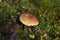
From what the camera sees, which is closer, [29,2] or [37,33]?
[37,33]

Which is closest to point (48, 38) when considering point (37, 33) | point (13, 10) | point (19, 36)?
point (37, 33)

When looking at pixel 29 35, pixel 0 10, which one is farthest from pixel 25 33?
pixel 0 10

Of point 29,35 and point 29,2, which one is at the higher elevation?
point 29,2

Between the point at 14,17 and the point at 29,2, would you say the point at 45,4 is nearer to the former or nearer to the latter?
the point at 29,2

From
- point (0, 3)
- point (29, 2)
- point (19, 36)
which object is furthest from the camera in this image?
point (29, 2)

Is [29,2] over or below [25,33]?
over

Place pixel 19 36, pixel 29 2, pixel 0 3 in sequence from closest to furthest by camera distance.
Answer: pixel 19 36 < pixel 0 3 < pixel 29 2

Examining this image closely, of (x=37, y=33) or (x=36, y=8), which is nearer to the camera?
(x=37, y=33)

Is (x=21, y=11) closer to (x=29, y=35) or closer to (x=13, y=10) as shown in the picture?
(x=13, y=10)
